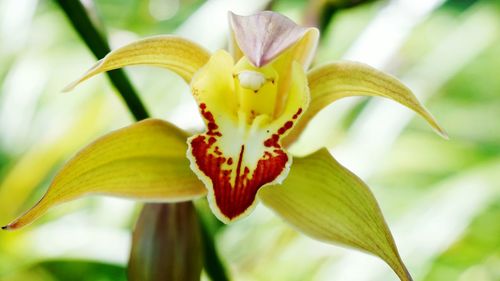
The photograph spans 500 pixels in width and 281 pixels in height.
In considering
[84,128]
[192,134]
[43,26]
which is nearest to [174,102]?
[84,128]

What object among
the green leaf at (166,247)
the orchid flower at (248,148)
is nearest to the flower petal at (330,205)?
the orchid flower at (248,148)

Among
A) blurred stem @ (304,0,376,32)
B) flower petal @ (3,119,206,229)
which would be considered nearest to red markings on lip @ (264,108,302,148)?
flower petal @ (3,119,206,229)

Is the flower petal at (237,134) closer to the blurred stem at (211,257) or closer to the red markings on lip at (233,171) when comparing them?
the red markings on lip at (233,171)

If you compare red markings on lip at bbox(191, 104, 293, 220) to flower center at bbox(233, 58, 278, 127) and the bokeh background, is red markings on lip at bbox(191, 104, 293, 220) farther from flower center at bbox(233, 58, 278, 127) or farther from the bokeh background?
the bokeh background

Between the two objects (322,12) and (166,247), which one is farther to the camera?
(322,12)

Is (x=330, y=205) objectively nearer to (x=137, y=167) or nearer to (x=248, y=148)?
(x=248, y=148)

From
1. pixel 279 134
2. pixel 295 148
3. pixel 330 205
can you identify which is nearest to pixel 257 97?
pixel 279 134

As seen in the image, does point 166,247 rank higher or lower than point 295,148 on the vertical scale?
higher
